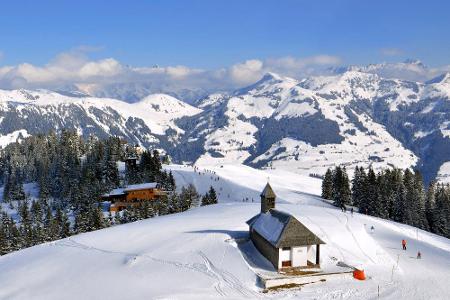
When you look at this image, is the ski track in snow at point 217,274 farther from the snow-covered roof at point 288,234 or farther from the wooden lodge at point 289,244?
the snow-covered roof at point 288,234

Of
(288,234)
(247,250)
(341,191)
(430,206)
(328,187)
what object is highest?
(288,234)

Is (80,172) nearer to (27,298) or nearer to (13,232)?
(13,232)

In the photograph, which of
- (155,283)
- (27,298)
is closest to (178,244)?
(155,283)

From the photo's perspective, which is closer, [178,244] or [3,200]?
[178,244]

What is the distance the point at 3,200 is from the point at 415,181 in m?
115

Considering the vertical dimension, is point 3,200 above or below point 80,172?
below

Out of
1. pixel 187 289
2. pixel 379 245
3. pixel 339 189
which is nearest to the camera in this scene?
pixel 187 289

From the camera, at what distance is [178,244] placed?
50.8 metres

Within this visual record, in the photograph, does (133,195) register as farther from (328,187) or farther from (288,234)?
(288,234)

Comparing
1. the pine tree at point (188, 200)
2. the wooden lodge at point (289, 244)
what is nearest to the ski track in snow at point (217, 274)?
the wooden lodge at point (289, 244)

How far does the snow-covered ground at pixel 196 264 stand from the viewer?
129 feet

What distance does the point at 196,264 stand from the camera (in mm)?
44500

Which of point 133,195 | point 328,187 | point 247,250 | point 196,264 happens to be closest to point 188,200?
point 133,195

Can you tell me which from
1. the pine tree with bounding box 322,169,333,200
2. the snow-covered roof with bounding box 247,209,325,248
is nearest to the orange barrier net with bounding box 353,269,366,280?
the snow-covered roof with bounding box 247,209,325,248
